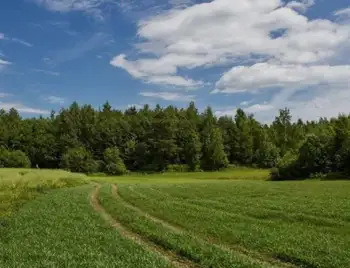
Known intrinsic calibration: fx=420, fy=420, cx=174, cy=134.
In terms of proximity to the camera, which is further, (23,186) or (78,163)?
(78,163)

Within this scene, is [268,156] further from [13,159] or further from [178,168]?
[13,159]

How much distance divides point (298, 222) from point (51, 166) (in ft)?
459

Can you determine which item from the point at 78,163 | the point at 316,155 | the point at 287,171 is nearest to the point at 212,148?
the point at 287,171

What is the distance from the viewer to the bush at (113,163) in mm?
142000

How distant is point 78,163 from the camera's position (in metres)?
146

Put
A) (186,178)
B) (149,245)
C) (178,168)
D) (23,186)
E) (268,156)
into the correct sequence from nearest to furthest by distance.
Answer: (149,245) < (23,186) < (186,178) < (178,168) < (268,156)

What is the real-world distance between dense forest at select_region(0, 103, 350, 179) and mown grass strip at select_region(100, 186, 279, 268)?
113 metres

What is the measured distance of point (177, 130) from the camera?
15625 cm

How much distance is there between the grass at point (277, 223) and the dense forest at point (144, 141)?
102m

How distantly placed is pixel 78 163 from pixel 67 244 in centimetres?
12666

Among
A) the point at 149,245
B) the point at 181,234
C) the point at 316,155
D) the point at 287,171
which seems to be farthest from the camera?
the point at 287,171

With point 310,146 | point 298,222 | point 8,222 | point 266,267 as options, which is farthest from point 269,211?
point 310,146

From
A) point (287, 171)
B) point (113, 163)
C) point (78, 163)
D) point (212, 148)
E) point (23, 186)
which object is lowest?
point (23, 186)

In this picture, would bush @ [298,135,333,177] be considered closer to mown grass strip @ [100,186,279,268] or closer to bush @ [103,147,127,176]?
bush @ [103,147,127,176]
